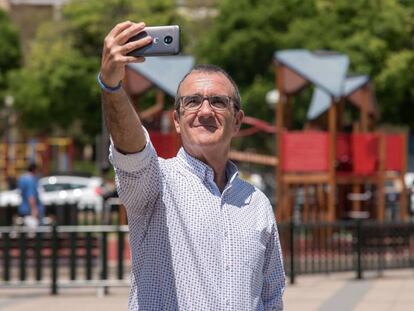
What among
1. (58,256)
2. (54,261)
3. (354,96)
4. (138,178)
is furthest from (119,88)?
(354,96)

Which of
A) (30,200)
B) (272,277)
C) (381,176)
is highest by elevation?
(272,277)

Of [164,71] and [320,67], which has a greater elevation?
[320,67]

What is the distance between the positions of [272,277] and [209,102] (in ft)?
2.26

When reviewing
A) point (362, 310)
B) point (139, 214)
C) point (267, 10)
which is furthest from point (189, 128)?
point (267, 10)

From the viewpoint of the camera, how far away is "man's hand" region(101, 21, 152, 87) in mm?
3697

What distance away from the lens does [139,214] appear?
407 centimetres

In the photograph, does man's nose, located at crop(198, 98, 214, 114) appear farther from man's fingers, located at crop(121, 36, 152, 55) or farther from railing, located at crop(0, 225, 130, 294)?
railing, located at crop(0, 225, 130, 294)

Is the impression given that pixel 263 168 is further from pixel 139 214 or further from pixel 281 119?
pixel 139 214

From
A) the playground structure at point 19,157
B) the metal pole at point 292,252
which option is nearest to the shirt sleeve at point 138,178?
the metal pole at point 292,252

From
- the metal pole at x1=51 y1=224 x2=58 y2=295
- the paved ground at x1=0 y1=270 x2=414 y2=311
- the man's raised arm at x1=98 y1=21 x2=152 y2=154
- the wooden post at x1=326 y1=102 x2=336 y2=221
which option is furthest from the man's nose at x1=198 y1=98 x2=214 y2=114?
the wooden post at x1=326 y1=102 x2=336 y2=221

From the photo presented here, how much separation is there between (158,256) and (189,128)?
1.39ft

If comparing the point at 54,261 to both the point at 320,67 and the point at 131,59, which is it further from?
the point at 131,59

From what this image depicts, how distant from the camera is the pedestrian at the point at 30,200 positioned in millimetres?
19688

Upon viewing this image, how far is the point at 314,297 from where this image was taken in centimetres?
1471
